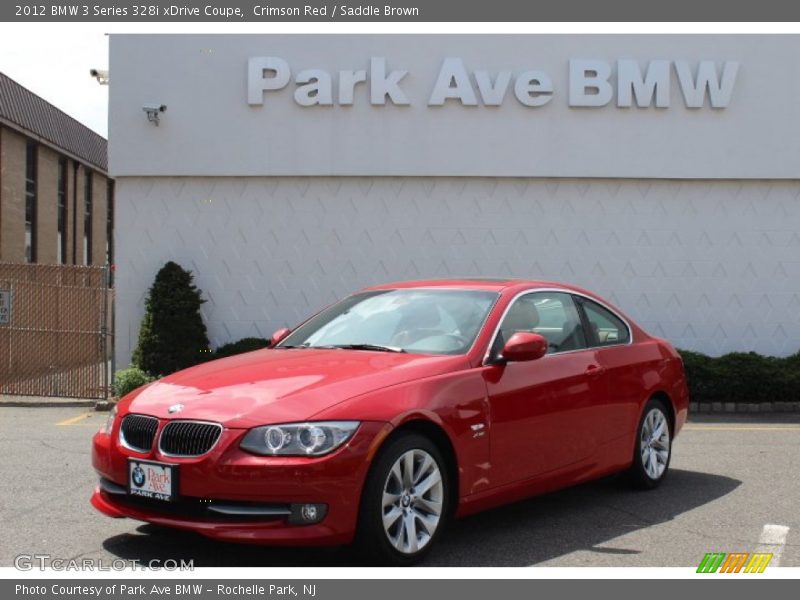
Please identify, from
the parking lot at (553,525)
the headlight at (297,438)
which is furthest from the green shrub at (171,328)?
the headlight at (297,438)

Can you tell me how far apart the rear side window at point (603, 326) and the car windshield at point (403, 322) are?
1056mm

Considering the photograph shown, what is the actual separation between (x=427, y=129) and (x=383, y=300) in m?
8.42

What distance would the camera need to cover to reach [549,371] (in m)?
6.59

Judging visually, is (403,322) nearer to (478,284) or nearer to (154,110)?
(478,284)

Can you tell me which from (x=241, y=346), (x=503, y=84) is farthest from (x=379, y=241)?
(x=503, y=84)

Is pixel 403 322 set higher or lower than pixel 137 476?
higher

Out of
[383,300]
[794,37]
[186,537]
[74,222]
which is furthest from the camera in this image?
[74,222]

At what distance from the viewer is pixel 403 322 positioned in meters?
6.61

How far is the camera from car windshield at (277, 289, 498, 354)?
20.8 ft

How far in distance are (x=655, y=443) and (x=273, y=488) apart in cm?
381

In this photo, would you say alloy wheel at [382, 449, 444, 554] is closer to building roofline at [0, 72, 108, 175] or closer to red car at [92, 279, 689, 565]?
red car at [92, 279, 689, 565]
